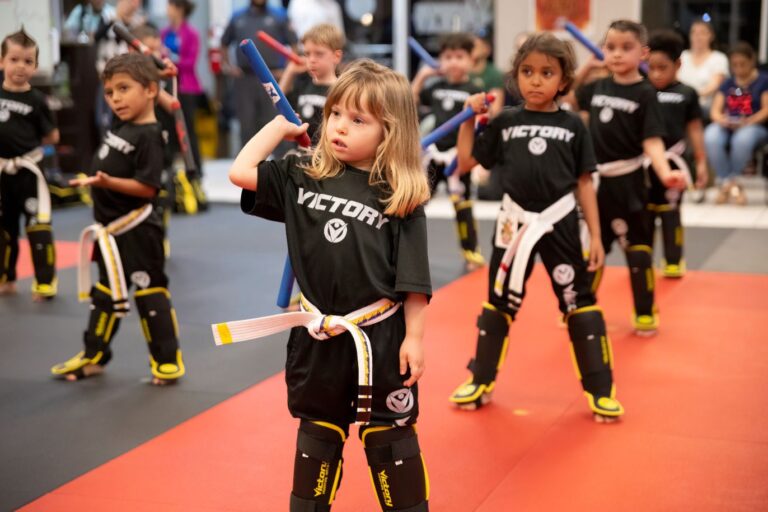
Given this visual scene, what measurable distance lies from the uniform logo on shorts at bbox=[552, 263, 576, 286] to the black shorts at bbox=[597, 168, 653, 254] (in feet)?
4.43

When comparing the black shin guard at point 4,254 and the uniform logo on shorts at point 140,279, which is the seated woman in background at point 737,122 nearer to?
the black shin guard at point 4,254

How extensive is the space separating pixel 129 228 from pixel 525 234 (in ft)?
5.77

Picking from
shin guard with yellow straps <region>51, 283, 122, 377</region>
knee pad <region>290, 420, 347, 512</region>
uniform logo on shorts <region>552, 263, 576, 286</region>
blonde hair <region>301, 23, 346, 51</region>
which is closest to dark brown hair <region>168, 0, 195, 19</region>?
blonde hair <region>301, 23, 346, 51</region>

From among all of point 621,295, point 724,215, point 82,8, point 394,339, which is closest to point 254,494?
point 394,339

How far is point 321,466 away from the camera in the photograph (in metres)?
2.60

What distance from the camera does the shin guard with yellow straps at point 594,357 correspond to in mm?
3854

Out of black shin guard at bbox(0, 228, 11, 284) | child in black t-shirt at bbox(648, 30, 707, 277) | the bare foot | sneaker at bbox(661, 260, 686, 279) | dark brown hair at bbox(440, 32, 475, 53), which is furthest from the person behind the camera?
dark brown hair at bbox(440, 32, 475, 53)

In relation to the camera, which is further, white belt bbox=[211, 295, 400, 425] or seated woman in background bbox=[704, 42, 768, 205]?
seated woman in background bbox=[704, 42, 768, 205]

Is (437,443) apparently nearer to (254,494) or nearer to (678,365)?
(254,494)

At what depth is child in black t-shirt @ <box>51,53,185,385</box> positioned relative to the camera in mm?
4219

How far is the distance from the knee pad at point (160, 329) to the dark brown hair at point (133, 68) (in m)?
0.93

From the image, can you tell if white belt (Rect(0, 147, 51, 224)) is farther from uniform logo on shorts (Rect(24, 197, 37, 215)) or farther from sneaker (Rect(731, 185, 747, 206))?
sneaker (Rect(731, 185, 747, 206))

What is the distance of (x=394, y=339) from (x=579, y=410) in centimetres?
168

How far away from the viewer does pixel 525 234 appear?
3.77 metres
